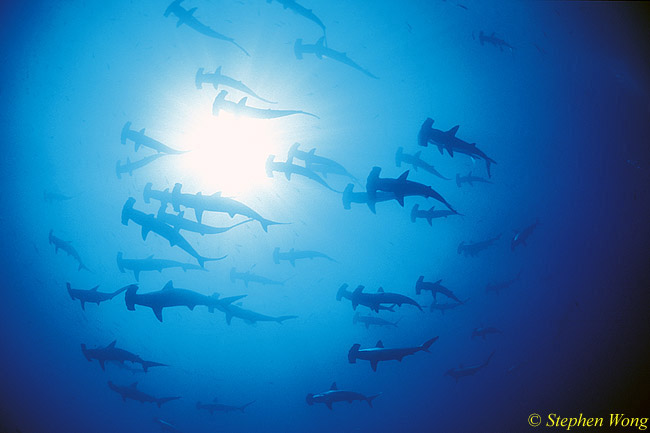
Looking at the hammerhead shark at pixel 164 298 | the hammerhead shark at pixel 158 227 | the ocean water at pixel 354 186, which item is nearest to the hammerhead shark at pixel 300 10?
the ocean water at pixel 354 186

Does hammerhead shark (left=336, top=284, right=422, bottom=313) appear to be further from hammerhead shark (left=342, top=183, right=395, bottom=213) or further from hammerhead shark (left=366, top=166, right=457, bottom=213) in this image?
hammerhead shark (left=366, top=166, right=457, bottom=213)

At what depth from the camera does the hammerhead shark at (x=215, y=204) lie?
5648mm

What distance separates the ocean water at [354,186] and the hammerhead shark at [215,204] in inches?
82.3

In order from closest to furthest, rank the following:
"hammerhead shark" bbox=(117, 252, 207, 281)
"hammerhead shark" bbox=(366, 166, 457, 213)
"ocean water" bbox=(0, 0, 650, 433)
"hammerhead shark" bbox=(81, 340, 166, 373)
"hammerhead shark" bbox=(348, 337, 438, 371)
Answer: "hammerhead shark" bbox=(366, 166, 457, 213) → "hammerhead shark" bbox=(348, 337, 438, 371) → "hammerhead shark" bbox=(81, 340, 166, 373) → "hammerhead shark" bbox=(117, 252, 207, 281) → "ocean water" bbox=(0, 0, 650, 433)

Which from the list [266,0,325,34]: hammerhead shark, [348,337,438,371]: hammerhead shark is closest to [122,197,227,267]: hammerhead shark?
[348,337,438,371]: hammerhead shark

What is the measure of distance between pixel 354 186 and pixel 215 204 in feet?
9.93

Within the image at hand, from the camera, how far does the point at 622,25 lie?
928 cm

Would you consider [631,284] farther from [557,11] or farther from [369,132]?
[369,132]

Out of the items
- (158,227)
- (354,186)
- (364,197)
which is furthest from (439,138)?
(158,227)

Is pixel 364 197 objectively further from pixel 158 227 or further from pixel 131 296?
pixel 131 296

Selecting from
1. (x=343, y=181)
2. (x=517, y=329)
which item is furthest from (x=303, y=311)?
(x=517, y=329)

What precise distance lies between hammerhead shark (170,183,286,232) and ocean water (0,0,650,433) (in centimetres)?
209

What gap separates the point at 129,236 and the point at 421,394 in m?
26.1

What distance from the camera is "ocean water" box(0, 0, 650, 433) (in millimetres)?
11969
